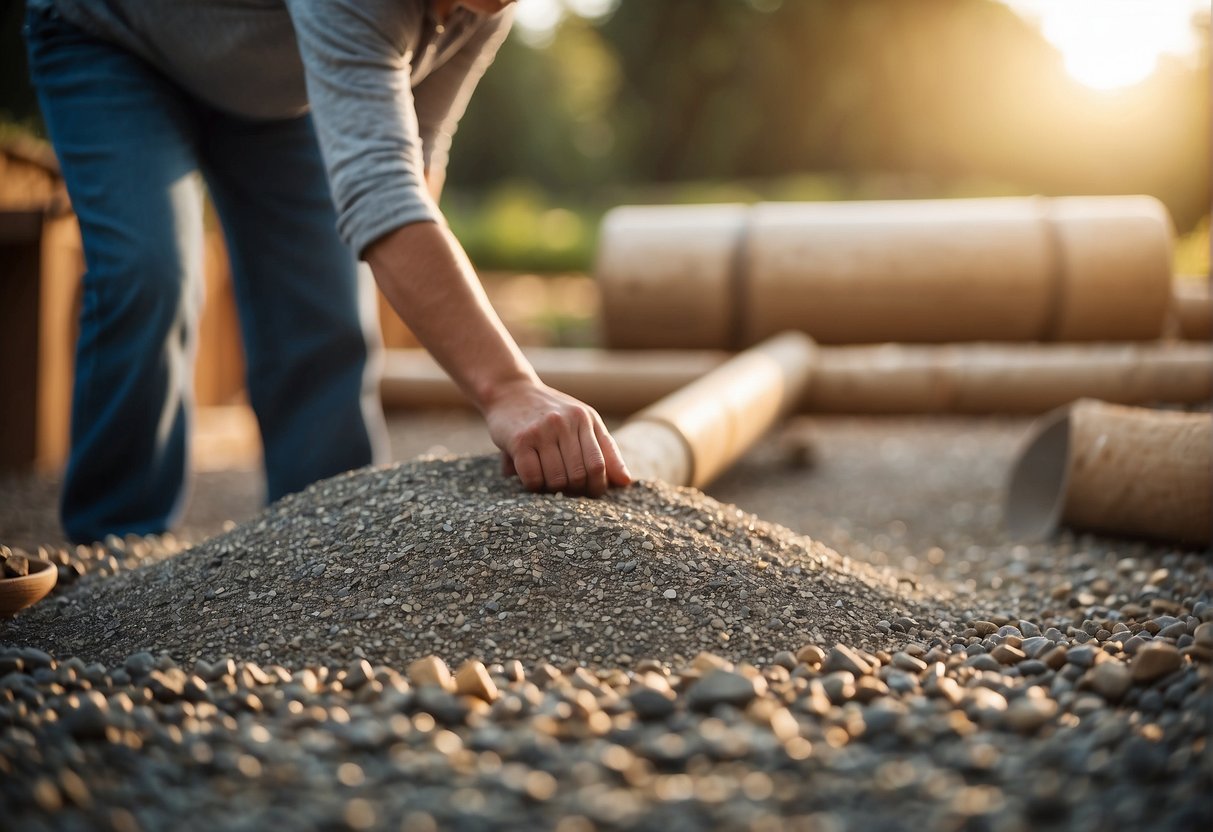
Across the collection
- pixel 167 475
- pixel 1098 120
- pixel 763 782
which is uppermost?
pixel 1098 120

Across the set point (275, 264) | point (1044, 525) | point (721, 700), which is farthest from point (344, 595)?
point (1044, 525)

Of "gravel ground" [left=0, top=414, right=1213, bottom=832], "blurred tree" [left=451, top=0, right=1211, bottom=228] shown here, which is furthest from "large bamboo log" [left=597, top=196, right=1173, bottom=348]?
"blurred tree" [left=451, top=0, right=1211, bottom=228]

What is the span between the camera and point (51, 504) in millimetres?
2914

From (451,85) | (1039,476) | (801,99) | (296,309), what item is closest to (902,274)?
(1039,476)

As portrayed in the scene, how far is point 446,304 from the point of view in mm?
1590

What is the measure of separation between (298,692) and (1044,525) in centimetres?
207

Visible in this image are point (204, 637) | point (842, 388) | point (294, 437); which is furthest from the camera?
point (842, 388)

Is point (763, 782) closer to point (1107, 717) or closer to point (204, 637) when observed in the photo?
point (1107, 717)

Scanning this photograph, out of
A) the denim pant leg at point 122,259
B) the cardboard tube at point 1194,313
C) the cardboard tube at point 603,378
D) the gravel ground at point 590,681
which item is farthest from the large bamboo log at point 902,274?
the denim pant leg at point 122,259

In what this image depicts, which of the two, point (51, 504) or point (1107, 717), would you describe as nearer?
point (1107, 717)

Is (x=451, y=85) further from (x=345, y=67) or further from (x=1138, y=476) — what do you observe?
(x=1138, y=476)

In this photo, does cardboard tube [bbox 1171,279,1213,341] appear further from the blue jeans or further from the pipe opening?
the blue jeans

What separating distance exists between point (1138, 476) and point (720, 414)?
0.95 meters

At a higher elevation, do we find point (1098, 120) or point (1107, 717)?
point (1098, 120)
